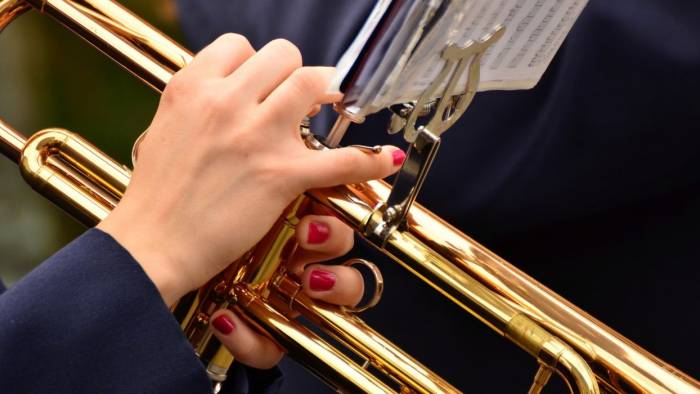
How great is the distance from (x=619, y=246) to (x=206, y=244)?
412 mm

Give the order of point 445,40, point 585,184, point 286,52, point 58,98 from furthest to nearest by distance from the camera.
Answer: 1. point 58,98
2. point 585,184
3. point 286,52
4. point 445,40

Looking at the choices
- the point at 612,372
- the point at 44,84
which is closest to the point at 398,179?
the point at 612,372

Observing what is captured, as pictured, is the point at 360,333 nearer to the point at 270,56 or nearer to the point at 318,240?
the point at 318,240

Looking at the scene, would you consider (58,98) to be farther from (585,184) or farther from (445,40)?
(445,40)

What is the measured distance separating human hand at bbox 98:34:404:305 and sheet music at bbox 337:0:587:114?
0.29 feet

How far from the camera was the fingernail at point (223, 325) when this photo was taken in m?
0.70

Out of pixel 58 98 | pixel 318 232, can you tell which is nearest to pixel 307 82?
pixel 318 232

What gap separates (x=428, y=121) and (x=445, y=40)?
3.8 inches

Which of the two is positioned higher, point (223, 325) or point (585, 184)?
point (585, 184)

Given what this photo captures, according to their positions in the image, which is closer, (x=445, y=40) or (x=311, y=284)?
(x=445, y=40)

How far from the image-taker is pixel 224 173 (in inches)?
24.0

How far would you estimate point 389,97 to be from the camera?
53 centimetres

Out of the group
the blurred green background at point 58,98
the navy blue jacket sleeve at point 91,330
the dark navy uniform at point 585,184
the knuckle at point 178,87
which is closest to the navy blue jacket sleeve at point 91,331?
the navy blue jacket sleeve at point 91,330

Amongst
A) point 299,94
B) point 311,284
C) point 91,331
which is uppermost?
point 299,94
